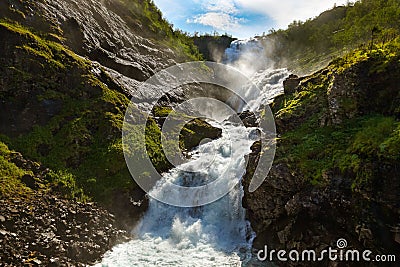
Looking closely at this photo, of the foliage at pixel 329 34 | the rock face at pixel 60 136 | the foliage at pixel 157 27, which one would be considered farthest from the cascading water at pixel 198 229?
the foliage at pixel 157 27

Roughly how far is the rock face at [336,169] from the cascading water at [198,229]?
43.3 inches

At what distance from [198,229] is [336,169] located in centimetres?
705

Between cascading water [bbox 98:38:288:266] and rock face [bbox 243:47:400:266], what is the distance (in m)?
1.10

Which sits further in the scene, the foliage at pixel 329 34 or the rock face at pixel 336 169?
the foliage at pixel 329 34

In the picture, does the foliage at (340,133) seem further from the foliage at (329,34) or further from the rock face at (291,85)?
the foliage at (329,34)

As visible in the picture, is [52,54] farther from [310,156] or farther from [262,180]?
[310,156]

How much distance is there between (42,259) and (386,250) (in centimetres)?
1094

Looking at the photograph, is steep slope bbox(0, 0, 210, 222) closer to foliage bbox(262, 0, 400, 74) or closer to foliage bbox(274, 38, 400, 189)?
foliage bbox(274, 38, 400, 189)

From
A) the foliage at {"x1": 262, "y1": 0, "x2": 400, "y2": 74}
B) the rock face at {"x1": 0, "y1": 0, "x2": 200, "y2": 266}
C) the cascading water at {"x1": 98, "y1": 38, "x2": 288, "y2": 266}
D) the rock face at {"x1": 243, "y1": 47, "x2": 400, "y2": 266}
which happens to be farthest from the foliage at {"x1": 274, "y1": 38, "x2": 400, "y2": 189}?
the rock face at {"x1": 0, "y1": 0, "x2": 200, "y2": 266}

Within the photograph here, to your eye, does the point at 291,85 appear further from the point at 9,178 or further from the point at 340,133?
the point at 9,178

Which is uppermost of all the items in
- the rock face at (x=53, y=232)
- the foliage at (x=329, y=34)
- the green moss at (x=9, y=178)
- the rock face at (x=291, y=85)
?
the foliage at (x=329, y=34)

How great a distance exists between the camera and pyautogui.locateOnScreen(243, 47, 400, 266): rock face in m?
7.93

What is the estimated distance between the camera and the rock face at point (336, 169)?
793 centimetres

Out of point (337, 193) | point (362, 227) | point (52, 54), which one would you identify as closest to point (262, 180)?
point (337, 193)
